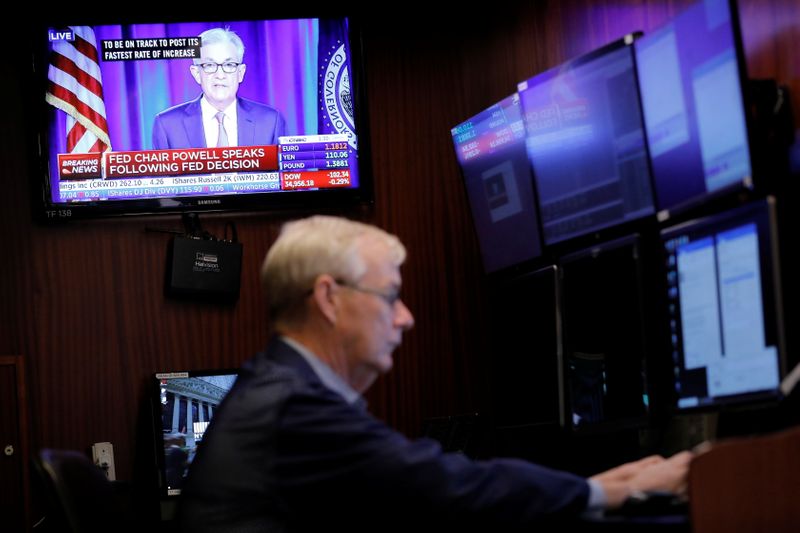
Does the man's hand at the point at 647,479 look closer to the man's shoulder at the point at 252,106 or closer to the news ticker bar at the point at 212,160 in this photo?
the news ticker bar at the point at 212,160


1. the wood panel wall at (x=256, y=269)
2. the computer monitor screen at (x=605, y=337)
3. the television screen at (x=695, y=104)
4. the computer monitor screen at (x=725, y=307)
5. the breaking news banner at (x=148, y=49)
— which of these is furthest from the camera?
the breaking news banner at (x=148, y=49)

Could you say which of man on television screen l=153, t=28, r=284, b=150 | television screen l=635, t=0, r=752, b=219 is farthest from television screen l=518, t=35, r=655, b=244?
man on television screen l=153, t=28, r=284, b=150

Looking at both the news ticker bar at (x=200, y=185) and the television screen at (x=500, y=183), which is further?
the news ticker bar at (x=200, y=185)

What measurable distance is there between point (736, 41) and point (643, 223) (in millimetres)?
719

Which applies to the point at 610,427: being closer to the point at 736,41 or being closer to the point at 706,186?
the point at 706,186

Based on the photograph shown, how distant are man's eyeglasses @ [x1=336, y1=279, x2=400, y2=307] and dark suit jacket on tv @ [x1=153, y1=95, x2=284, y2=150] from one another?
2.41m

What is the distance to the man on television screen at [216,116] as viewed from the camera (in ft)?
15.0

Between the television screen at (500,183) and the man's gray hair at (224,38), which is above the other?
the man's gray hair at (224,38)

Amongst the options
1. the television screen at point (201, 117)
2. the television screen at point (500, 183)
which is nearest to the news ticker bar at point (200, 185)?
the television screen at point (201, 117)

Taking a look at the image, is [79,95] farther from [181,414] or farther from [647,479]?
[647,479]

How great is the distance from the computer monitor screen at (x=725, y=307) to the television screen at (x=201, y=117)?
6.48 ft

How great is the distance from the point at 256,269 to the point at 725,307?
2369mm

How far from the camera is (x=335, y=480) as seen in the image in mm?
1947

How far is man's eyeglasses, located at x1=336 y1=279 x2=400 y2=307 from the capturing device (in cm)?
224
